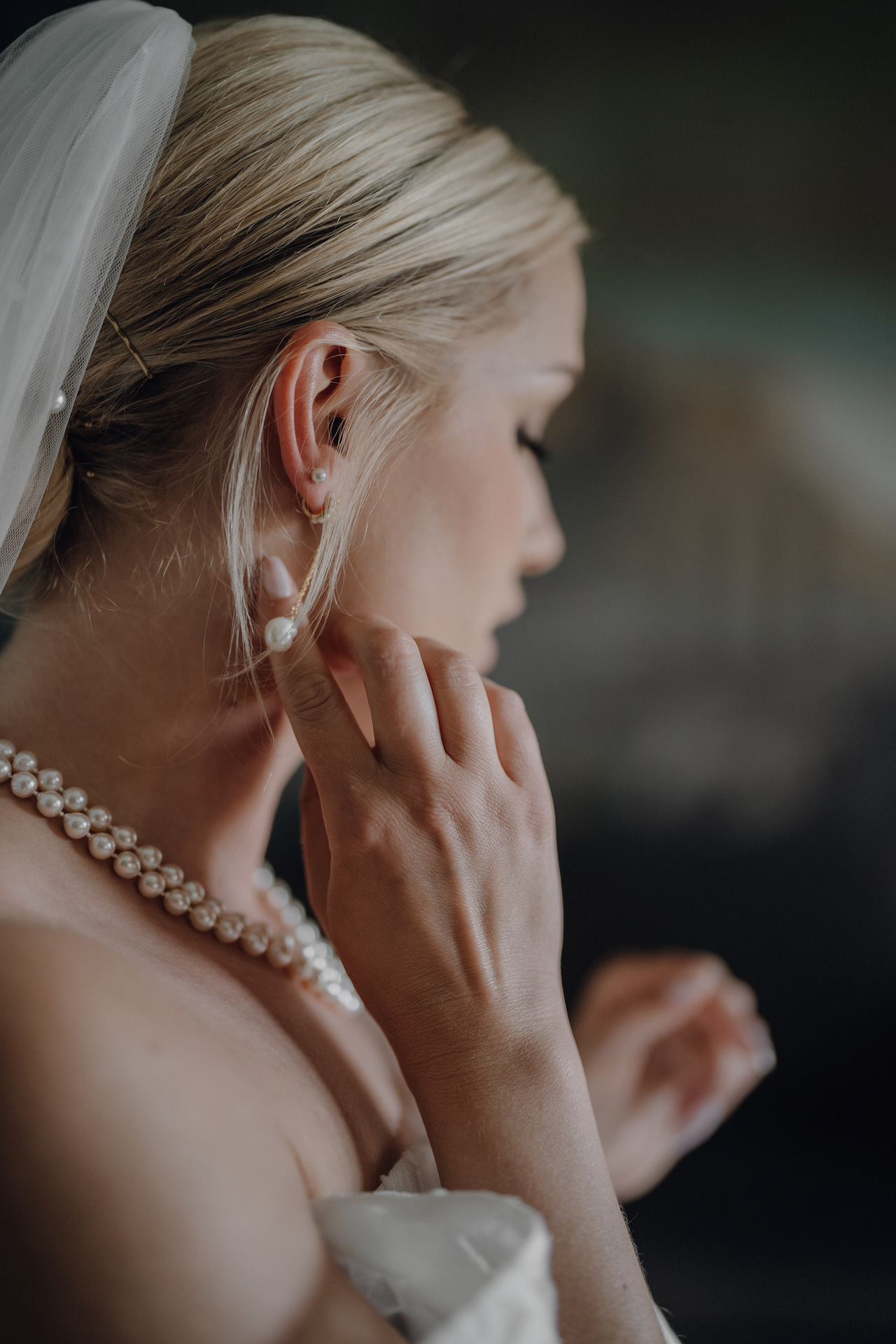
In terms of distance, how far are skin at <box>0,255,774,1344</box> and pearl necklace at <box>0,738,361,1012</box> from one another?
15 mm

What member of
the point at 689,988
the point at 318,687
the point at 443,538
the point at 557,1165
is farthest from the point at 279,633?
the point at 689,988

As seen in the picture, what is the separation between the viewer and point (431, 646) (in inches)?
27.2

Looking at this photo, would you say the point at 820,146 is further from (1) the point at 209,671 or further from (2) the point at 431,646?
(1) the point at 209,671

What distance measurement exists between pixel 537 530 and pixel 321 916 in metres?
0.42

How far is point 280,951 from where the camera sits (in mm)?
766

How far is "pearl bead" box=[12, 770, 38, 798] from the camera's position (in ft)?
2.05

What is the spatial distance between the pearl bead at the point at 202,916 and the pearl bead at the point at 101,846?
0.30 feet

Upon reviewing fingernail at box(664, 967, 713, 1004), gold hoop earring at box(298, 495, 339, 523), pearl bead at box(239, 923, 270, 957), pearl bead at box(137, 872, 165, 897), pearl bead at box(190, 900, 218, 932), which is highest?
gold hoop earring at box(298, 495, 339, 523)

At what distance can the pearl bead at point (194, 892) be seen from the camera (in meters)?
0.69

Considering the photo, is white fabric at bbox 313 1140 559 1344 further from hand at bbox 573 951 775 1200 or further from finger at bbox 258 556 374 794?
hand at bbox 573 951 775 1200

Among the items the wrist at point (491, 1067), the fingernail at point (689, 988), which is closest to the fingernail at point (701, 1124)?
the fingernail at point (689, 988)

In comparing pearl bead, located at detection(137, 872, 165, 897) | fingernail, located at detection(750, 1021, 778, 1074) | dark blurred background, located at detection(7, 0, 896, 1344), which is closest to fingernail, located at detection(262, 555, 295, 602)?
pearl bead, located at detection(137, 872, 165, 897)

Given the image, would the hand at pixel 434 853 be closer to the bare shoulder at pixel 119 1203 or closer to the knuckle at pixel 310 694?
the knuckle at pixel 310 694

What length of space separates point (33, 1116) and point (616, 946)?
0.92 m
